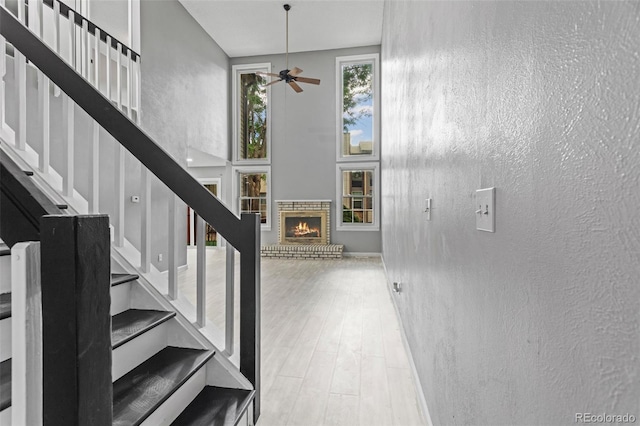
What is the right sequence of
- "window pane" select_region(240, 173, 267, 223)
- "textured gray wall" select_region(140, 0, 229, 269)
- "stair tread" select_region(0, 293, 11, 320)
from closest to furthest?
"stair tread" select_region(0, 293, 11, 320) → "textured gray wall" select_region(140, 0, 229, 269) → "window pane" select_region(240, 173, 267, 223)

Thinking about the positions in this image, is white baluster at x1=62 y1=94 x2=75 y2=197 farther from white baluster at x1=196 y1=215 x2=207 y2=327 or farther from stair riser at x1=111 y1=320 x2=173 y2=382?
stair riser at x1=111 y1=320 x2=173 y2=382

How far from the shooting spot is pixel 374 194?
7555mm

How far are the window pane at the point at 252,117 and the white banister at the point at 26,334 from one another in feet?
24.9

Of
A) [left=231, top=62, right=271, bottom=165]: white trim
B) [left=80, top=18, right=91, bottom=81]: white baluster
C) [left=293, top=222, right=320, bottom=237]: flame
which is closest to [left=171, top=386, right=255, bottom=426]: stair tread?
[left=80, top=18, right=91, bottom=81]: white baluster

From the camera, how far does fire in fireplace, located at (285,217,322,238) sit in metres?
7.75

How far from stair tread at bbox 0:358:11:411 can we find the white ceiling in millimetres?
6496

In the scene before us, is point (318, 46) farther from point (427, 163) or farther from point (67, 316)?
point (67, 316)

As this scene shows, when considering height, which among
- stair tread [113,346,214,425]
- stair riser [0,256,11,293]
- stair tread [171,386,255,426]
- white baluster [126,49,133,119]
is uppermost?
white baluster [126,49,133,119]

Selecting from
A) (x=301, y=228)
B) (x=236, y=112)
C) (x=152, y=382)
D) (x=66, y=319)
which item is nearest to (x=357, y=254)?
(x=301, y=228)

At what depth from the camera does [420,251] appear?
78.0 inches

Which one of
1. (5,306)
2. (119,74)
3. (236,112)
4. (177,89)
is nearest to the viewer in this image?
(5,306)

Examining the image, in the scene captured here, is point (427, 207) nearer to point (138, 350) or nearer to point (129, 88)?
point (138, 350)

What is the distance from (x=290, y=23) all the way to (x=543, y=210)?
23.7 feet

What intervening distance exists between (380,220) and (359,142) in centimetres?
189
